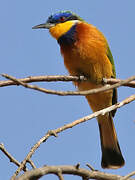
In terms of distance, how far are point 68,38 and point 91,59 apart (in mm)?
470

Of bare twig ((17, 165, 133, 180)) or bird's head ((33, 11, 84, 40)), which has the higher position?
bird's head ((33, 11, 84, 40))

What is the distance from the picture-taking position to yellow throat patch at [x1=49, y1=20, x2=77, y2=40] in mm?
5492

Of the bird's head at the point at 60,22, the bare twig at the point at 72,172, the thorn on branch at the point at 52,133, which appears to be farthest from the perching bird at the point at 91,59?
the bare twig at the point at 72,172

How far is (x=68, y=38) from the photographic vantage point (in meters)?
5.30

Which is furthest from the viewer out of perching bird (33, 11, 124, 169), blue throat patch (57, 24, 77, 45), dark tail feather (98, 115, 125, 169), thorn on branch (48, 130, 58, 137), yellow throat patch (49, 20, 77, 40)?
dark tail feather (98, 115, 125, 169)

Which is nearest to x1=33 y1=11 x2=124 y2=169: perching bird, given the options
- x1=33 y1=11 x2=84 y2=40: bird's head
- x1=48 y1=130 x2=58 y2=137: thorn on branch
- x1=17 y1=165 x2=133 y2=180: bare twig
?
x1=33 y1=11 x2=84 y2=40: bird's head

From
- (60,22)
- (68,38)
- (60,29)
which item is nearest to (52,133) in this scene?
(68,38)

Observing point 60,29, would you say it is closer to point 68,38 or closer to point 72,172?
point 68,38

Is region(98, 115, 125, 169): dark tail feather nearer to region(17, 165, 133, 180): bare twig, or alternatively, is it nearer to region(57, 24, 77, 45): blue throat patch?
region(57, 24, 77, 45): blue throat patch

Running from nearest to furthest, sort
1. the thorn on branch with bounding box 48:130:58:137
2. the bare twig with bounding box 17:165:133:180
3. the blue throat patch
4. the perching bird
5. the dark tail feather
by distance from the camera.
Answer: the bare twig with bounding box 17:165:133:180 < the thorn on branch with bounding box 48:130:58:137 < the perching bird < the blue throat patch < the dark tail feather

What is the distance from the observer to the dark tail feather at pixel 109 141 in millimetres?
5761

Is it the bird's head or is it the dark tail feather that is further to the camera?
the dark tail feather

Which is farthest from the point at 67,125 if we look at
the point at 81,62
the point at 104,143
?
the point at 104,143

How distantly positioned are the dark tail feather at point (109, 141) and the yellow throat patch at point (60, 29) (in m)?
1.50
